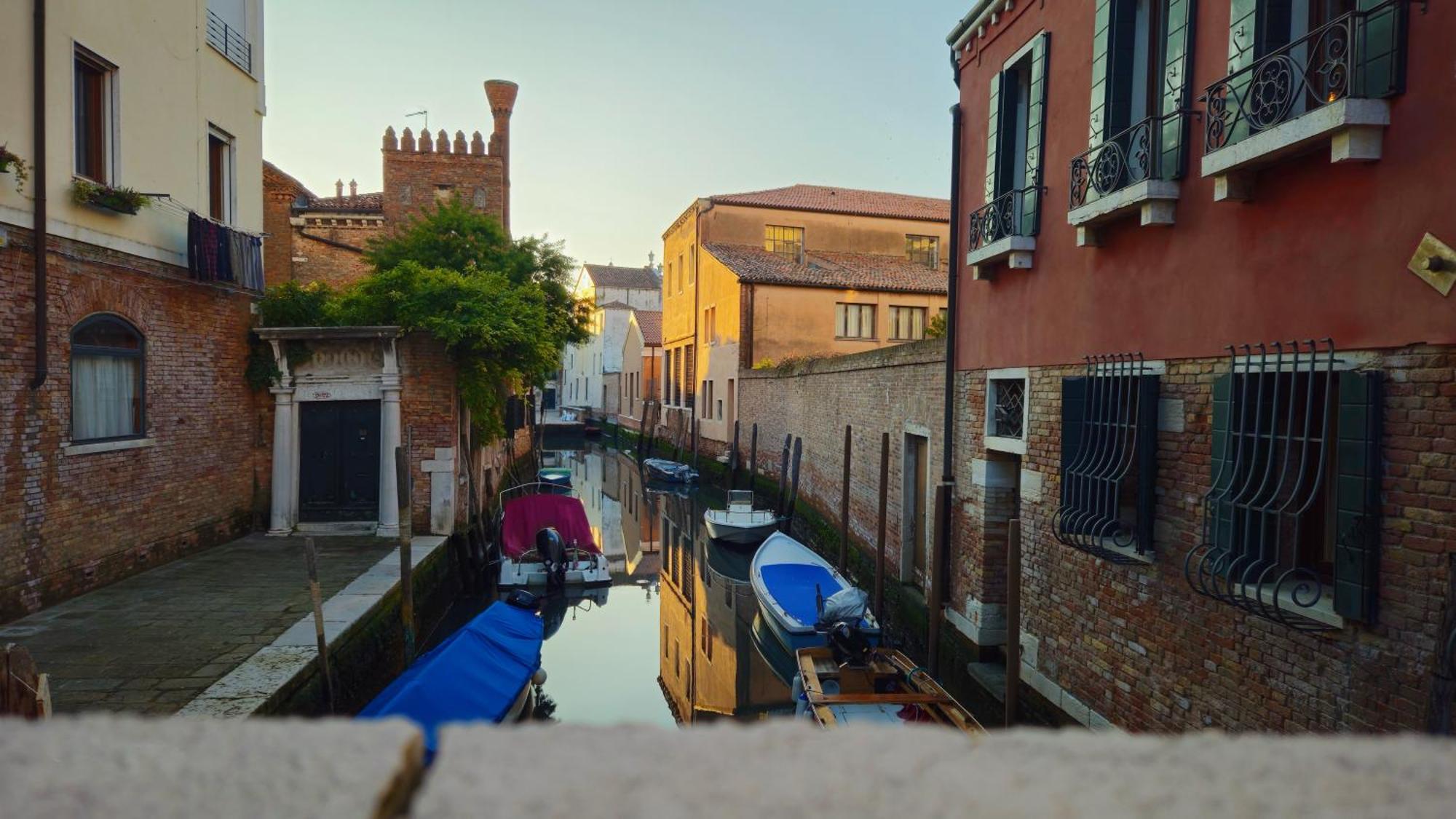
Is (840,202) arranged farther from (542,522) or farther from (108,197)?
(108,197)

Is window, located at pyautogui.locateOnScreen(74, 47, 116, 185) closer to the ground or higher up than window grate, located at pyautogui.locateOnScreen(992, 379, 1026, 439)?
higher up

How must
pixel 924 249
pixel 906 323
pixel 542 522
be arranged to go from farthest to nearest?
1. pixel 924 249
2. pixel 906 323
3. pixel 542 522

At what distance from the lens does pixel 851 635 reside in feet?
22.1

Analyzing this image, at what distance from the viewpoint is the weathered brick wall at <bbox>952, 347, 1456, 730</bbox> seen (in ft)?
9.78

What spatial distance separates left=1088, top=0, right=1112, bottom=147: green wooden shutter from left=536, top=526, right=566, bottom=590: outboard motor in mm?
7858

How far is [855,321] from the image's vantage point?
68.5 ft

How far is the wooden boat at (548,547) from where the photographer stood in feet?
34.6

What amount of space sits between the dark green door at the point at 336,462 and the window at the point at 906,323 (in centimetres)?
1414

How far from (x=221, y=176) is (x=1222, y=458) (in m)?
10.1

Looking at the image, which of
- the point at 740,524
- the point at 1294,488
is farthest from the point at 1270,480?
the point at 740,524

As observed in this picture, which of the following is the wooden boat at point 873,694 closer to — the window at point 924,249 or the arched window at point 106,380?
the arched window at point 106,380

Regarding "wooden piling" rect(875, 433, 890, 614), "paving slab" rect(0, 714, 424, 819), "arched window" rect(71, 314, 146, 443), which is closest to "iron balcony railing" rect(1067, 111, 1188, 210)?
"wooden piling" rect(875, 433, 890, 614)

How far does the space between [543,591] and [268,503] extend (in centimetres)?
347

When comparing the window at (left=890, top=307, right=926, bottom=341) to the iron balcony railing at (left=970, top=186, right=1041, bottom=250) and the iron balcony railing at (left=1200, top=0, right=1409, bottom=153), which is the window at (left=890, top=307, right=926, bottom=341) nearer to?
the iron balcony railing at (left=970, top=186, right=1041, bottom=250)
